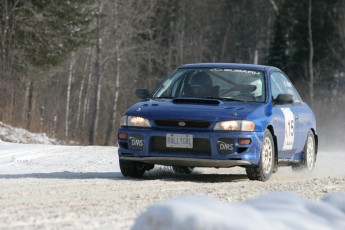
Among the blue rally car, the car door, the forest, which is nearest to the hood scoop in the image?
the blue rally car

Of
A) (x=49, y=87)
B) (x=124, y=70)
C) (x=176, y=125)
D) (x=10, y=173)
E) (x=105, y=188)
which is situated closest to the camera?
(x=105, y=188)

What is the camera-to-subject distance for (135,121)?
11664mm

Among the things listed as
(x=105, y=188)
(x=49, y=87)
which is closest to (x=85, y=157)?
(x=105, y=188)

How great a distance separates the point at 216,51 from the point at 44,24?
47740 millimetres

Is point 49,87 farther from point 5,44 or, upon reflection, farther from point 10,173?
point 10,173

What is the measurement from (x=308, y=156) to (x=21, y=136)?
1266cm

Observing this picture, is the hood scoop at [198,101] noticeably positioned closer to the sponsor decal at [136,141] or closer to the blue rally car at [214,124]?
the blue rally car at [214,124]

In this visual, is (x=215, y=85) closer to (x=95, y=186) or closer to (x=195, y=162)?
(x=195, y=162)

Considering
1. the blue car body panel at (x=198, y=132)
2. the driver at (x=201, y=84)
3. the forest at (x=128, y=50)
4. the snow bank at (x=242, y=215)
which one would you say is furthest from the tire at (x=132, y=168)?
the forest at (x=128, y=50)

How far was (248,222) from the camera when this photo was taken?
5.32 m

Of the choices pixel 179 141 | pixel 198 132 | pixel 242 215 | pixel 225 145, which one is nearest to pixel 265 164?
pixel 225 145

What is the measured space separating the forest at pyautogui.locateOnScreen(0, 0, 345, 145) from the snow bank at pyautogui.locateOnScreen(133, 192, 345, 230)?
20.3 metres

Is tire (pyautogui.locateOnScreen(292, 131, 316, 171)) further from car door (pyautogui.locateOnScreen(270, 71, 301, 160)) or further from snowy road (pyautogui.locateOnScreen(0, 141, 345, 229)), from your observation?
car door (pyautogui.locateOnScreen(270, 71, 301, 160))

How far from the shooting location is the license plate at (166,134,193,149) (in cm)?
1130
